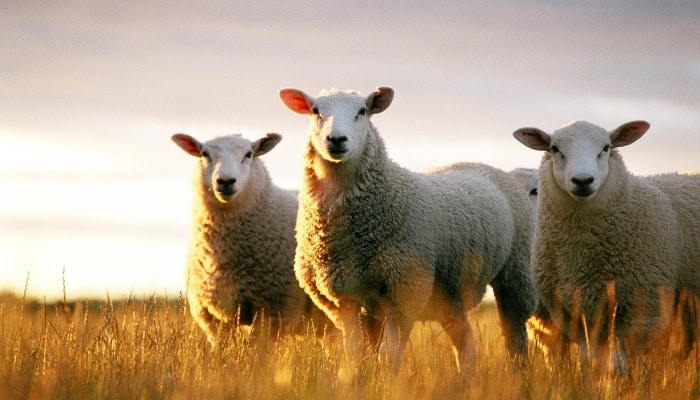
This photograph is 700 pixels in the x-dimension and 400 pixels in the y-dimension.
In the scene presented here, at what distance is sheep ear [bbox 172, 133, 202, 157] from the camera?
890 centimetres

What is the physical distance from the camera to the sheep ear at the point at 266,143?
9.15m

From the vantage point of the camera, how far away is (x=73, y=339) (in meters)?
5.89

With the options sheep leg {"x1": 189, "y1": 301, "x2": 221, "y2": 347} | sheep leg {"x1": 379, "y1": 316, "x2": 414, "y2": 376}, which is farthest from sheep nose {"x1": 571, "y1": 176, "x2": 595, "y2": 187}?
sheep leg {"x1": 189, "y1": 301, "x2": 221, "y2": 347}

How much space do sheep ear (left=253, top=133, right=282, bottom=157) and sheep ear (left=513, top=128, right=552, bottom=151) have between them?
273 centimetres

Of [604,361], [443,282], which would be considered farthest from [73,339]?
[604,361]

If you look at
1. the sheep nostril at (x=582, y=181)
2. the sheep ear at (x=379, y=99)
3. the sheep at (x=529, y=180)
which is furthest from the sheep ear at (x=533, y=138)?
the sheep at (x=529, y=180)

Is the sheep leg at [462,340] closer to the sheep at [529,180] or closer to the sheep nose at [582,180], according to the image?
the sheep at [529,180]

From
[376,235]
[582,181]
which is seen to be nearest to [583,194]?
[582,181]

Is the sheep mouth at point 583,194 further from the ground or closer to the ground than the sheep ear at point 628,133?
closer to the ground

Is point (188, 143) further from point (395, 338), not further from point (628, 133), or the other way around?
point (628, 133)

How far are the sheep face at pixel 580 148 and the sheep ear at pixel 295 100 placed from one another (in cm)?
182

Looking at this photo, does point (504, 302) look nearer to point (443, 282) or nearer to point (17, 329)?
point (443, 282)

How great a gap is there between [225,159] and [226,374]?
324 centimetres

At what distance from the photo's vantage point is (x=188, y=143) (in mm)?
8969
